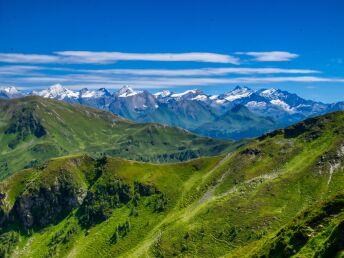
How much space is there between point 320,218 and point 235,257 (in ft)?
107

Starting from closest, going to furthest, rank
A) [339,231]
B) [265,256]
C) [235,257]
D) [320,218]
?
[339,231]
[320,218]
[265,256]
[235,257]

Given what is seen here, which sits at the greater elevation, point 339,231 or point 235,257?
point 339,231

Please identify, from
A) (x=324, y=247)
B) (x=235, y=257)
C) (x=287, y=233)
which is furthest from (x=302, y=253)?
(x=235, y=257)

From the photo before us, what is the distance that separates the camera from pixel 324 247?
68.9 m

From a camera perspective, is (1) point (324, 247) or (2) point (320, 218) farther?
(2) point (320, 218)

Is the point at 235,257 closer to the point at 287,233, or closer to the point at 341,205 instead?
the point at 287,233

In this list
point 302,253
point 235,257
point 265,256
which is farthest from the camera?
point 235,257

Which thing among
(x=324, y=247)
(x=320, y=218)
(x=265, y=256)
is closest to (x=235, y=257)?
(x=265, y=256)

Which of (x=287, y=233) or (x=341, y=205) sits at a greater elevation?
(x=341, y=205)

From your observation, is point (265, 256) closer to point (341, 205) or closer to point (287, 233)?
point (287, 233)

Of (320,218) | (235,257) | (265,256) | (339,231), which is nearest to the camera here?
(339,231)

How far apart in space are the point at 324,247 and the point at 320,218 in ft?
40.0

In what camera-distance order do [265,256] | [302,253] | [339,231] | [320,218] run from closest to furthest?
[339,231]
[302,253]
[320,218]
[265,256]

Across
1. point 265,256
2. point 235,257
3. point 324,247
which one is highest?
point 324,247
